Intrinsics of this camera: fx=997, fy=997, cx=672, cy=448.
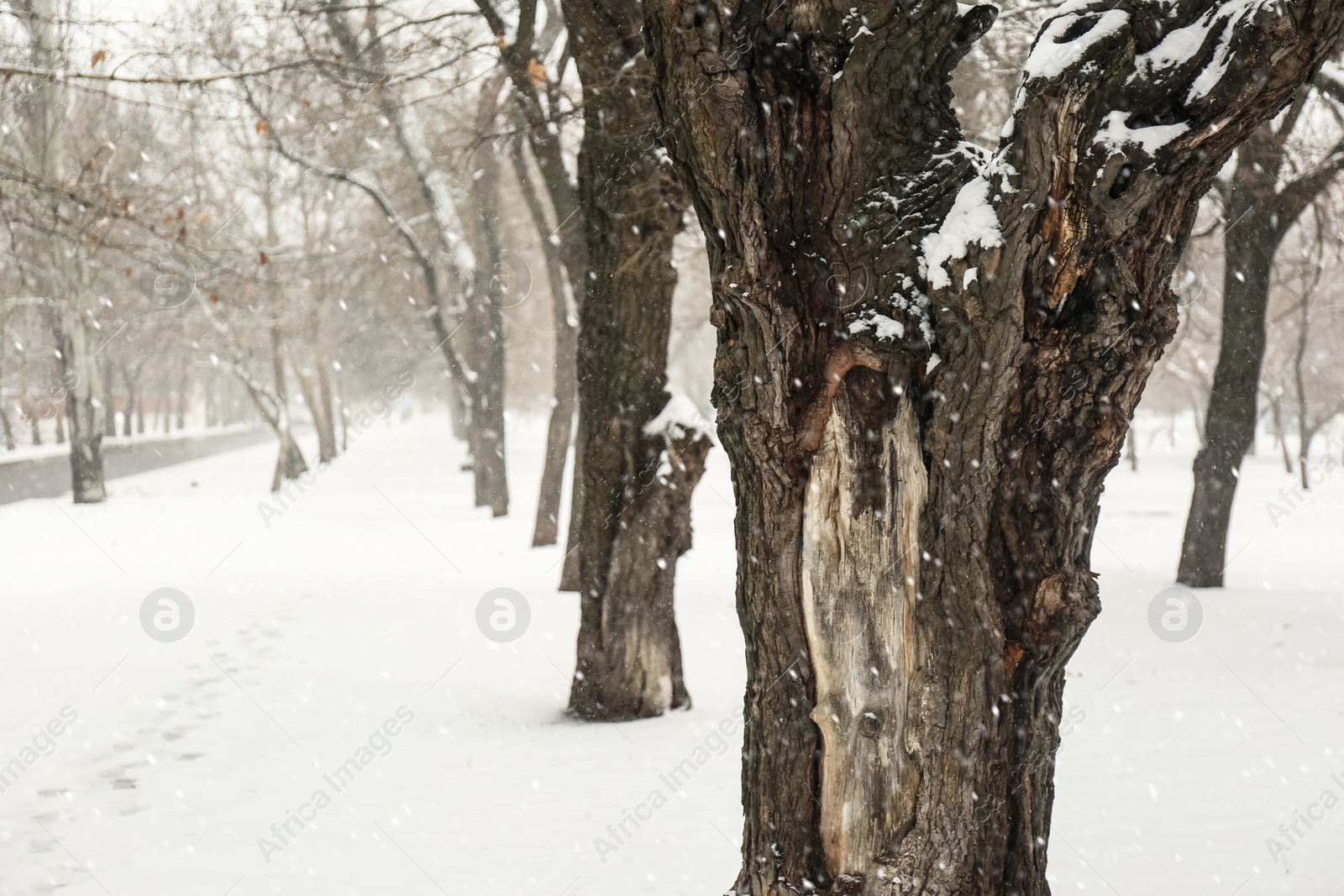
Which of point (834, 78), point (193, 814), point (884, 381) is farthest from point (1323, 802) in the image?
point (193, 814)

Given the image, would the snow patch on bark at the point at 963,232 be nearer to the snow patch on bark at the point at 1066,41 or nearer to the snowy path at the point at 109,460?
the snow patch on bark at the point at 1066,41

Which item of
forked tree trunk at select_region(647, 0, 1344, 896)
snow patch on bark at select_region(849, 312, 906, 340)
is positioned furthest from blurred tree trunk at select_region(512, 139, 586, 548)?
snow patch on bark at select_region(849, 312, 906, 340)

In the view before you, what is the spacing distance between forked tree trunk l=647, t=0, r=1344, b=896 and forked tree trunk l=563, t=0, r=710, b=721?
10.2 ft

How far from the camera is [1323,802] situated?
477 centimetres

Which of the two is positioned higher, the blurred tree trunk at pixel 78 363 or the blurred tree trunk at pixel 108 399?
the blurred tree trunk at pixel 78 363

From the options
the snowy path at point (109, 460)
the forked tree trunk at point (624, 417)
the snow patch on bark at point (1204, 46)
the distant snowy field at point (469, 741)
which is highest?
the snow patch on bark at point (1204, 46)

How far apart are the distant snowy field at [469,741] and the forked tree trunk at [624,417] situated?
458mm

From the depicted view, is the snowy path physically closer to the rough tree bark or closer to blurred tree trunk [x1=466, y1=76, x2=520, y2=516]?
blurred tree trunk [x1=466, y1=76, x2=520, y2=516]

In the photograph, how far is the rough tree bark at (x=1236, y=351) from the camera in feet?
31.7

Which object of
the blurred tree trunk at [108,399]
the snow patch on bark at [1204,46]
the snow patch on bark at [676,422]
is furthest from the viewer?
the blurred tree trunk at [108,399]

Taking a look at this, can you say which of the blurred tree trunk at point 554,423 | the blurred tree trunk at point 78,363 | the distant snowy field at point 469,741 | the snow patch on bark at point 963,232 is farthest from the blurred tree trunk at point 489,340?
the snow patch on bark at point 963,232

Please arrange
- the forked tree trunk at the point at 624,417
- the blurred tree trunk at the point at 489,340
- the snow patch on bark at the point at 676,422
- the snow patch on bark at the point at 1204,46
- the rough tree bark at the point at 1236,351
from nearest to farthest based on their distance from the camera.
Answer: the snow patch on bark at the point at 1204,46 < the forked tree trunk at the point at 624,417 < the snow patch on bark at the point at 676,422 < the rough tree bark at the point at 1236,351 < the blurred tree trunk at the point at 489,340

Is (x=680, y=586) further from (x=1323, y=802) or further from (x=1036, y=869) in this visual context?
(x=1036, y=869)

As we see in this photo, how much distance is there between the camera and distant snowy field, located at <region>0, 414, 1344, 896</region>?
13.8ft
